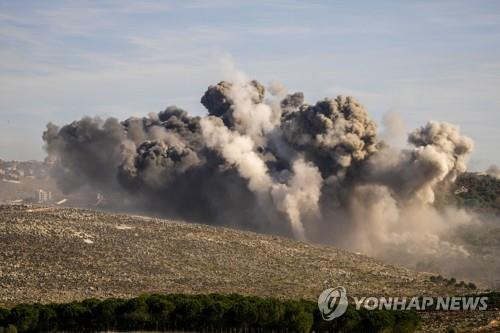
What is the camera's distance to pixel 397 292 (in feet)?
348

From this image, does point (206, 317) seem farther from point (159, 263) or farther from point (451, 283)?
point (451, 283)

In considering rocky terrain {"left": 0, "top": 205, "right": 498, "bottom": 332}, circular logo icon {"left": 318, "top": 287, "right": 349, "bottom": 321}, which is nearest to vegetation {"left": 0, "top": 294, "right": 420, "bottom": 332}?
circular logo icon {"left": 318, "top": 287, "right": 349, "bottom": 321}

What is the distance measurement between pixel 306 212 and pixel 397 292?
4578 cm

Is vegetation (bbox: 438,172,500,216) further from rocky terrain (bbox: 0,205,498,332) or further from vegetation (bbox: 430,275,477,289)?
vegetation (bbox: 430,275,477,289)

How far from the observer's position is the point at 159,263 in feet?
371

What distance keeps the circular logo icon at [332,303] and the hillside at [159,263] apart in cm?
198

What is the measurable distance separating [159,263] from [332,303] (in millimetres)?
30915

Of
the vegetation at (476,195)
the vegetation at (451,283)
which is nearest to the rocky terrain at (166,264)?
the vegetation at (451,283)

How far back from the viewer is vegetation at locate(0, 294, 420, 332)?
76500 mm

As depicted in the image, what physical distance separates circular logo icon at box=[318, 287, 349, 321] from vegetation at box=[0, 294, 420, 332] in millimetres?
783

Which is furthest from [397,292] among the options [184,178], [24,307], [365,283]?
[184,178]

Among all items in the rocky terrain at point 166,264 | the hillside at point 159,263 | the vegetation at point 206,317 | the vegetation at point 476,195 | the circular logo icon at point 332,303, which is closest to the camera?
the vegetation at point 206,317

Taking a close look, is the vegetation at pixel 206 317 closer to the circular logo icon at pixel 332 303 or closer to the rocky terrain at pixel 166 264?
the circular logo icon at pixel 332 303

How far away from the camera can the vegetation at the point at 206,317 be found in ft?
251
